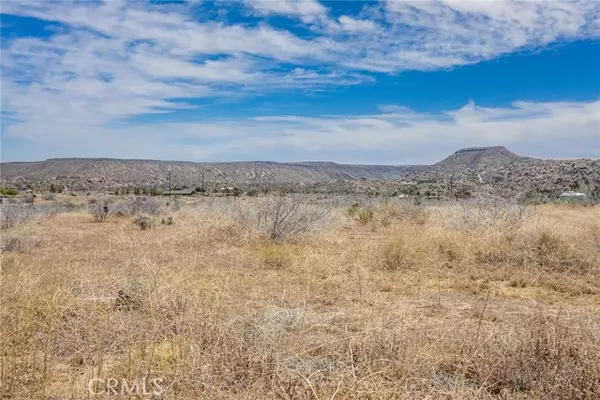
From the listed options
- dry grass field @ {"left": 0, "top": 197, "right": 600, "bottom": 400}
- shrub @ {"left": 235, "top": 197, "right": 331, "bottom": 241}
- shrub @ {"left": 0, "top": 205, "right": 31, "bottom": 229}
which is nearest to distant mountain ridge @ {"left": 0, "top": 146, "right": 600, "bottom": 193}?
shrub @ {"left": 235, "top": 197, "right": 331, "bottom": 241}

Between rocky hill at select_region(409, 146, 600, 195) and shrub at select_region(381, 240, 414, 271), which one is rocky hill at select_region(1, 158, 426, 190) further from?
shrub at select_region(381, 240, 414, 271)

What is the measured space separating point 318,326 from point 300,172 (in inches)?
4057

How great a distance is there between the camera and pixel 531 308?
6.85 meters

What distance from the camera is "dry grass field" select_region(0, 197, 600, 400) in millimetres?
3711

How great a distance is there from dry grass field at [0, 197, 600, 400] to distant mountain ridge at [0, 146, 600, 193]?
38.5 meters

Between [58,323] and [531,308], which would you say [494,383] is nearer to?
[531,308]

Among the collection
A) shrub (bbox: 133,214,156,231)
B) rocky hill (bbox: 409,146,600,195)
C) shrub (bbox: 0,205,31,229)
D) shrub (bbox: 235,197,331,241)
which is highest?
rocky hill (bbox: 409,146,600,195)

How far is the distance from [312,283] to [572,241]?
23.1 feet

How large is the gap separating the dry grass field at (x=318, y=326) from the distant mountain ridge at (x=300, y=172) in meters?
38.5

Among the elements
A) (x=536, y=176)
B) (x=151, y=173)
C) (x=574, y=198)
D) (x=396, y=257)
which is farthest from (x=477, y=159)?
(x=396, y=257)

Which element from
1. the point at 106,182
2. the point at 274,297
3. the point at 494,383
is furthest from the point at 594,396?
the point at 106,182

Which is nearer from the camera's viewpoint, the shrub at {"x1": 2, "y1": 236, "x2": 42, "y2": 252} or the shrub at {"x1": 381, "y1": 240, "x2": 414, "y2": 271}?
the shrub at {"x1": 381, "y1": 240, "x2": 414, "y2": 271}

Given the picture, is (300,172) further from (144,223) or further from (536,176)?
(144,223)

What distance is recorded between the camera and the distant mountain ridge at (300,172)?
4881 cm
